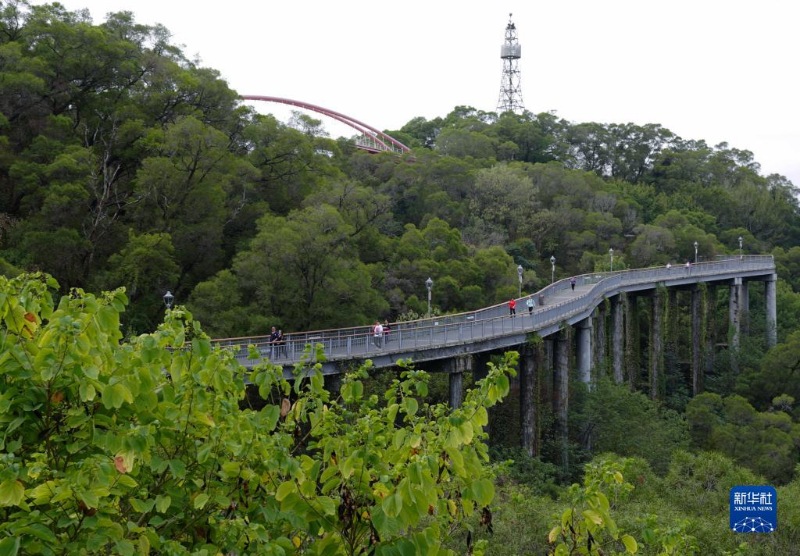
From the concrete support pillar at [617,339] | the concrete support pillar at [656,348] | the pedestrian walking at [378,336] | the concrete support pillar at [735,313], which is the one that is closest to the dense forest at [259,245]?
the concrete support pillar at [735,313]

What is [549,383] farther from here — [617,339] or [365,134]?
[365,134]

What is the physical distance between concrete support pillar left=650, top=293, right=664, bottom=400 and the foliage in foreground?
47.3m

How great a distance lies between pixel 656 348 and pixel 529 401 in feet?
64.9

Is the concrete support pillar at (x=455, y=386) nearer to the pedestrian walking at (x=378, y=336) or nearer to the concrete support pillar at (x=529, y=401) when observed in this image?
the pedestrian walking at (x=378, y=336)

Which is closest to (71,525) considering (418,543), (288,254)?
(418,543)

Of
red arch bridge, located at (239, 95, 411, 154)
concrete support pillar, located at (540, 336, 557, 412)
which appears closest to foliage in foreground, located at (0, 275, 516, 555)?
concrete support pillar, located at (540, 336, 557, 412)

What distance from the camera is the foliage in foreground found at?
554 cm

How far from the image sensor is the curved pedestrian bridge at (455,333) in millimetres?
27453

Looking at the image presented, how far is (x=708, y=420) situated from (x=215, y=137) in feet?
91.6

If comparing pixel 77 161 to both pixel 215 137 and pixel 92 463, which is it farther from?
pixel 92 463

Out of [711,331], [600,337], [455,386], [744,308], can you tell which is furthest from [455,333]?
[744,308]

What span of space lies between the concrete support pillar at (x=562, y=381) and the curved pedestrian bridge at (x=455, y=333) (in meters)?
1.04

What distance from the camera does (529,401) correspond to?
35.8m

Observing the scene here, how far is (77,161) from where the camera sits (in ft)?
125
